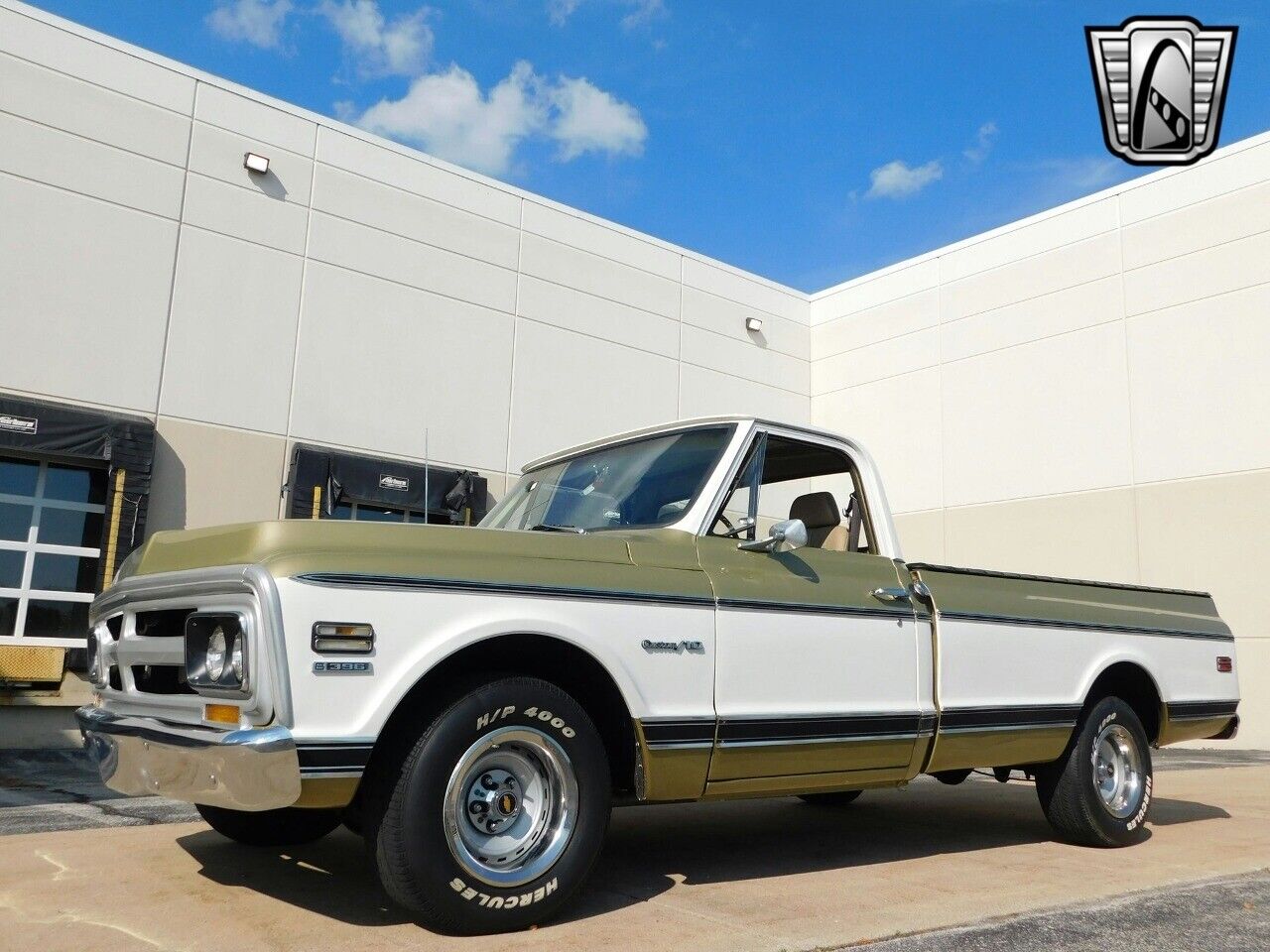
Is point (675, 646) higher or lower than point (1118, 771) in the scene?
higher

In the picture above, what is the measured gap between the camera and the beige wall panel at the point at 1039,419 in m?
16.2

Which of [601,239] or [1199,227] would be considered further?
[601,239]

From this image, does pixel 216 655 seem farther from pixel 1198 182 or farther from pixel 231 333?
pixel 1198 182

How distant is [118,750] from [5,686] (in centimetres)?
905

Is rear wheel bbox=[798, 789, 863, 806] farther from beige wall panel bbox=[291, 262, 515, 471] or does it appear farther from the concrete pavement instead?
beige wall panel bbox=[291, 262, 515, 471]

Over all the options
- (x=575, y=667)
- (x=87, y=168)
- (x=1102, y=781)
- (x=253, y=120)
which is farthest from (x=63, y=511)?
(x=1102, y=781)

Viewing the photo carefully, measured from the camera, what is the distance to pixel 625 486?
497 centimetres

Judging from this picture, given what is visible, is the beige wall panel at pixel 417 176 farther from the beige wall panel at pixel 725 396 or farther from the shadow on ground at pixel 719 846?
the shadow on ground at pixel 719 846

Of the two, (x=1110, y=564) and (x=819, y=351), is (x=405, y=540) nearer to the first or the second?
(x=1110, y=564)

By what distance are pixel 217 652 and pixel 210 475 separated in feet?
33.6

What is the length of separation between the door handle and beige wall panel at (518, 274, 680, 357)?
1214 centimetres

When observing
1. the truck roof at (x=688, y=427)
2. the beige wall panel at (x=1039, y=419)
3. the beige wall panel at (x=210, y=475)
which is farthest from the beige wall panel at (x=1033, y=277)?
the truck roof at (x=688, y=427)

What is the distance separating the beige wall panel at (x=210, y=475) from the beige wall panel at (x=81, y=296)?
0.60 meters

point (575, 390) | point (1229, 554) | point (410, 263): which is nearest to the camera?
point (1229, 554)
